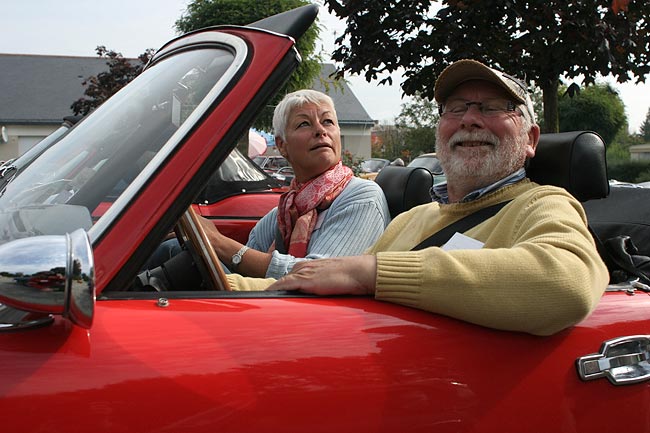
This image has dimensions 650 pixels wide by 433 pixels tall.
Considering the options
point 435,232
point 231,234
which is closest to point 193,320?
point 435,232

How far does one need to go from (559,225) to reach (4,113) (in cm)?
3363

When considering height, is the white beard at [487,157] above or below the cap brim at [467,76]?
below

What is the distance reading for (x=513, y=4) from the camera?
4.46 m

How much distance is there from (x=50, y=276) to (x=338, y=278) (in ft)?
2.15

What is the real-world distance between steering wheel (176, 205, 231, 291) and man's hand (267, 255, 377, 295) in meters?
0.47

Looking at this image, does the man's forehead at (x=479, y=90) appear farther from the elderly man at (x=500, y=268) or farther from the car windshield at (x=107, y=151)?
the car windshield at (x=107, y=151)

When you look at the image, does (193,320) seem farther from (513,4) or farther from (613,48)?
(613,48)

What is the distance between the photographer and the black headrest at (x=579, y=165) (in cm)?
208

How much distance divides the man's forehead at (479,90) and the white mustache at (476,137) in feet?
0.42

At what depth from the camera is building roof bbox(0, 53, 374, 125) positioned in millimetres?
31344

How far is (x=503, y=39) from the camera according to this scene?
4.82 metres

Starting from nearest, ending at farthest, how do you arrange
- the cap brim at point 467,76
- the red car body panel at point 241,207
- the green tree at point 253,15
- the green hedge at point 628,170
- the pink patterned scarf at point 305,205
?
the cap brim at point 467,76 < the pink patterned scarf at point 305,205 < the red car body panel at point 241,207 < the green tree at point 253,15 < the green hedge at point 628,170

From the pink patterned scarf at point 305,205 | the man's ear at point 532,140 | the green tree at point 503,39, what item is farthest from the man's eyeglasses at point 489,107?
the green tree at point 503,39

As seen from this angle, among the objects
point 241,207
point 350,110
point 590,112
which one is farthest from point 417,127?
point 241,207
